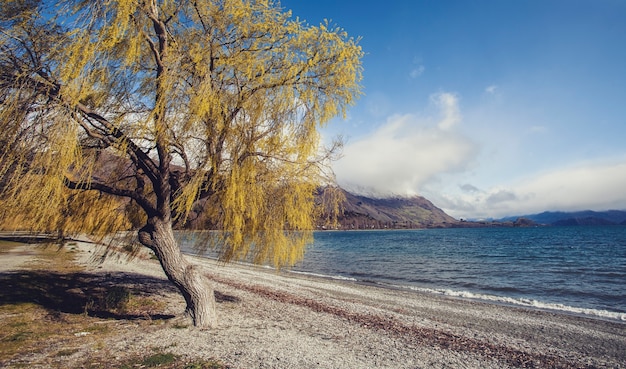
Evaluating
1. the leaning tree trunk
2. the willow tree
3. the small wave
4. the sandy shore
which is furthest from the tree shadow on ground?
the small wave

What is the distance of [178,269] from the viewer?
861 centimetres

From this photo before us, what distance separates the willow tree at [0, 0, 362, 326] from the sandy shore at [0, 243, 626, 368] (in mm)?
1482

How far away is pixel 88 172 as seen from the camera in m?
7.40

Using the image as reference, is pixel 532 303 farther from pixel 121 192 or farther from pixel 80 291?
pixel 80 291

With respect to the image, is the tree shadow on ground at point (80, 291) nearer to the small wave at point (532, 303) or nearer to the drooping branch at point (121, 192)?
the drooping branch at point (121, 192)

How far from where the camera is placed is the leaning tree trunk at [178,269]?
8.55 meters

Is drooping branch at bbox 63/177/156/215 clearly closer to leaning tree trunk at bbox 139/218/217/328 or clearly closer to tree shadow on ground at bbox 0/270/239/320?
leaning tree trunk at bbox 139/218/217/328

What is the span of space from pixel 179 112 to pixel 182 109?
93 millimetres

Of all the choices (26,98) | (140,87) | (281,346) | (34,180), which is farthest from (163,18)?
(281,346)

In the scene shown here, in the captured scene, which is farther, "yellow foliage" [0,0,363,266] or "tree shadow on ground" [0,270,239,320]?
"tree shadow on ground" [0,270,239,320]

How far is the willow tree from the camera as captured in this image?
251 inches

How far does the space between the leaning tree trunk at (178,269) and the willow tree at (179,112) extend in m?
0.03

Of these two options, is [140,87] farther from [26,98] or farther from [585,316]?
[585,316]

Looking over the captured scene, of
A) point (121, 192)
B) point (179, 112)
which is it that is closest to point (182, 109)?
point (179, 112)
